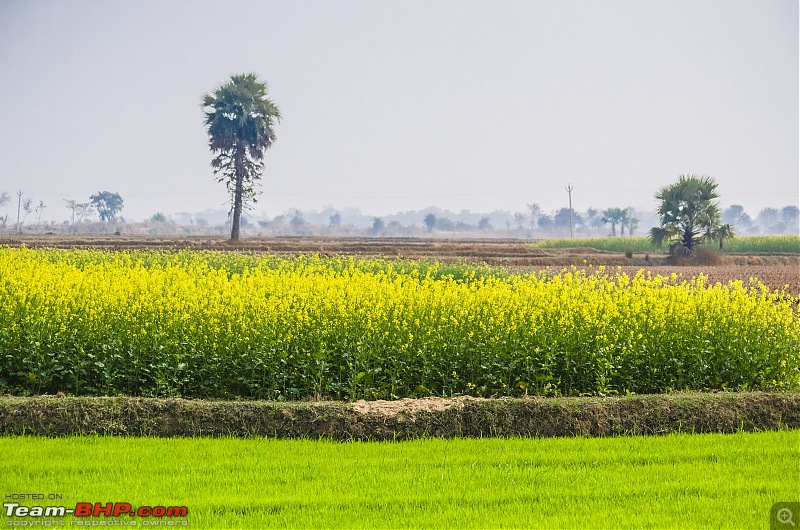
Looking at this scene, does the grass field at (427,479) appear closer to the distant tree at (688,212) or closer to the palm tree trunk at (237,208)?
the distant tree at (688,212)

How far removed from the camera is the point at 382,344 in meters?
9.55

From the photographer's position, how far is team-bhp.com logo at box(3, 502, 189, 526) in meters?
5.66

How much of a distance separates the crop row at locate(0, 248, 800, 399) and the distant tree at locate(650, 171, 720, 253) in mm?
31198

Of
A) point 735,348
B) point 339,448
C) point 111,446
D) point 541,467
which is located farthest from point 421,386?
point 735,348

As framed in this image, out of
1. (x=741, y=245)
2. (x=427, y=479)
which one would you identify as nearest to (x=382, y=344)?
(x=427, y=479)

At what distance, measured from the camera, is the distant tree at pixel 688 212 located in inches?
1596

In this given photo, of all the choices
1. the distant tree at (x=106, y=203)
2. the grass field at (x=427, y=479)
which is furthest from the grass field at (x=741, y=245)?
the distant tree at (x=106, y=203)

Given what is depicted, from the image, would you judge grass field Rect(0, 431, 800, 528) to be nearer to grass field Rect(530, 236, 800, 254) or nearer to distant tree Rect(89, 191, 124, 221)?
grass field Rect(530, 236, 800, 254)

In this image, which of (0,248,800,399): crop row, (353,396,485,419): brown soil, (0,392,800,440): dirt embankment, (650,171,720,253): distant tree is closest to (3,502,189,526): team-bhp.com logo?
(0,392,800,440): dirt embankment

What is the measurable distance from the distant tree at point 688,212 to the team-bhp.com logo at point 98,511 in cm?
3827

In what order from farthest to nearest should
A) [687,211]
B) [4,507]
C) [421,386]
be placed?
[687,211]
[421,386]
[4,507]

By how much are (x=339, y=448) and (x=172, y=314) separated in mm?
3755

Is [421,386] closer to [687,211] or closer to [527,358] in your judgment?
[527,358]

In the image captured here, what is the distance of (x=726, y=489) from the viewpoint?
629cm
